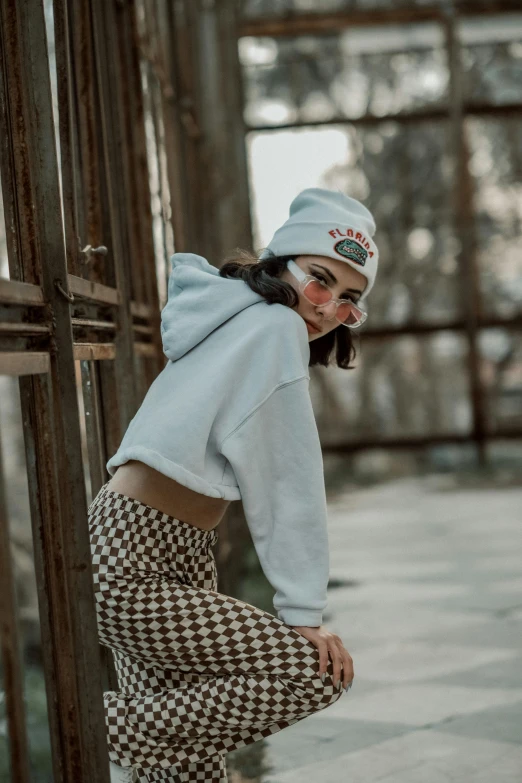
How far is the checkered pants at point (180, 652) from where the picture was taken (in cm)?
179

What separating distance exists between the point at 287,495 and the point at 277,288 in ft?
1.28

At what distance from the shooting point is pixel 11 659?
1460 millimetres

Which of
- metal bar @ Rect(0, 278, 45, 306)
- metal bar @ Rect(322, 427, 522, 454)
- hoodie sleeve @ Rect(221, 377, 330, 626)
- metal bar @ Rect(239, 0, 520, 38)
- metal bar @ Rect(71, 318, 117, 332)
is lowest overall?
metal bar @ Rect(322, 427, 522, 454)

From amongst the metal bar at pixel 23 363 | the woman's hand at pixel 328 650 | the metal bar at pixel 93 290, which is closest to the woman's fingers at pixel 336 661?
the woman's hand at pixel 328 650

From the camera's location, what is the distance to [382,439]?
28.3 ft

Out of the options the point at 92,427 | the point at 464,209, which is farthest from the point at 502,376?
the point at 92,427

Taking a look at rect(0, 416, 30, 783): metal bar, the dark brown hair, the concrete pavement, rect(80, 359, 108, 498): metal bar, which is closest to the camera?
rect(0, 416, 30, 783): metal bar

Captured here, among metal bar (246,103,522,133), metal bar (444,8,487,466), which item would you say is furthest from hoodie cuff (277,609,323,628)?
metal bar (246,103,522,133)

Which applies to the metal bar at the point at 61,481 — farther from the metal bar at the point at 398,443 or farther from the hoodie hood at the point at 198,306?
the metal bar at the point at 398,443

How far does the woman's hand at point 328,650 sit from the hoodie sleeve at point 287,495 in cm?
2

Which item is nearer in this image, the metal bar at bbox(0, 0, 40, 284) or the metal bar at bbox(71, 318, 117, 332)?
the metal bar at bbox(0, 0, 40, 284)

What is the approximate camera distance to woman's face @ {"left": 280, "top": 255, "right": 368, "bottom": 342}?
78.0 inches

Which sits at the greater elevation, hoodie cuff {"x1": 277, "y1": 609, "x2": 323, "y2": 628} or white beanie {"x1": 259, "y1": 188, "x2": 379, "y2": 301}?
white beanie {"x1": 259, "y1": 188, "x2": 379, "y2": 301}

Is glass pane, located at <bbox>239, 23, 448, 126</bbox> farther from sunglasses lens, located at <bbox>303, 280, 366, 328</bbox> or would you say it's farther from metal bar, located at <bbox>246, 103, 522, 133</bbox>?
sunglasses lens, located at <bbox>303, 280, 366, 328</bbox>
